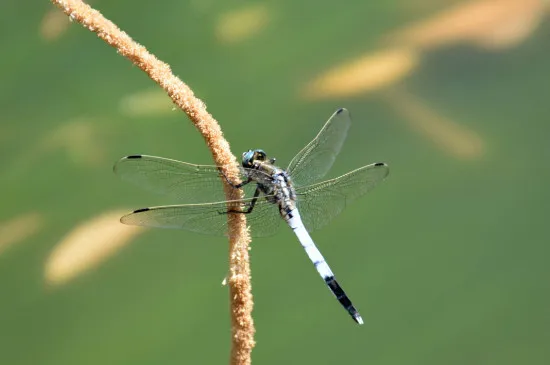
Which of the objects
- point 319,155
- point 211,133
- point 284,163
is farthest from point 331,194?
point 211,133

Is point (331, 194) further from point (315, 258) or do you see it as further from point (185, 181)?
point (185, 181)

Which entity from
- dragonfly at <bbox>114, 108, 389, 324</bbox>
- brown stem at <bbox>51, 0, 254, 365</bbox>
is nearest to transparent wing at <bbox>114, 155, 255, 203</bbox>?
dragonfly at <bbox>114, 108, 389, 324</bbox>

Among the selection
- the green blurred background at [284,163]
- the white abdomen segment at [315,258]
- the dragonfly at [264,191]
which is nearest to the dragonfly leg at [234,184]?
the dragonfly at [264,191]

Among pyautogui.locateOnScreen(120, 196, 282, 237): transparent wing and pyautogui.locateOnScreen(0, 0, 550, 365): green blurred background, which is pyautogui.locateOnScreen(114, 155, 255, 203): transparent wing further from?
pyautogui.locateOnScreen(0, 0, 550, 365): green blurred background

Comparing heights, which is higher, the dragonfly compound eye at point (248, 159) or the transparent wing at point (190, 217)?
the dragonfly compound eye at point (248, 159)

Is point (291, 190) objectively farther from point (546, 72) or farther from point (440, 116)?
point (546, 72)

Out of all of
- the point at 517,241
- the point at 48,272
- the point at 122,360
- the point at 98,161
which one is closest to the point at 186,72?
the point at 98,161

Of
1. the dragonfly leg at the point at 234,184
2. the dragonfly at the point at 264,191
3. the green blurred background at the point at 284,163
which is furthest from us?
the green blurred background at the point at 284,163

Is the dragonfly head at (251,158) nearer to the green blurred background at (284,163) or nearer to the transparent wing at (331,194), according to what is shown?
the transparent wing at (331,194)
